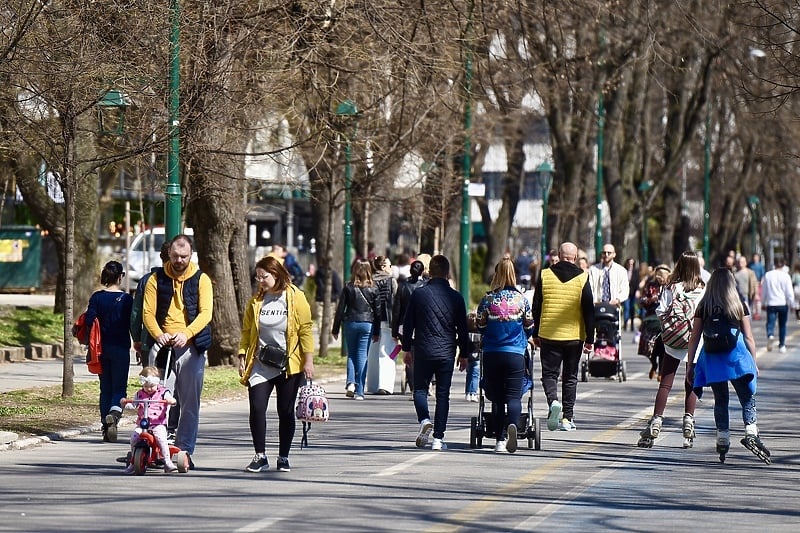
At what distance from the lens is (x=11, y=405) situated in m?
16.6

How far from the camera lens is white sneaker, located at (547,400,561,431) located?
14.8 meters

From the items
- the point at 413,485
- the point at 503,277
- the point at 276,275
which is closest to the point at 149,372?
the point at 276,275

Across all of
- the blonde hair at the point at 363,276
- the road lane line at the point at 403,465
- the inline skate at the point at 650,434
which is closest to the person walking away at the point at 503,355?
the road lane line at the point at 403,465

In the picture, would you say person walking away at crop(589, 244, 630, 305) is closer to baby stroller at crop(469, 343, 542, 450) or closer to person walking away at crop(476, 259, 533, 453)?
baby stroller at crop(469, 343, 542, 450)

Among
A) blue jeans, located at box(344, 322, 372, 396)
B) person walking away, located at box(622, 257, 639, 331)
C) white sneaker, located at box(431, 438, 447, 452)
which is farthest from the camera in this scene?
person walking away, located at box(622, 257, 639, 331)

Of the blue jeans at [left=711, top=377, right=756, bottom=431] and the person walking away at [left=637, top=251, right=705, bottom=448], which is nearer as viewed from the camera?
the blue jeans at [left=711, top=377, right=756, bottom=431]

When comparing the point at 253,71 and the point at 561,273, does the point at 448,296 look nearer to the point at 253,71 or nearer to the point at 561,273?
A: the point at 561,273

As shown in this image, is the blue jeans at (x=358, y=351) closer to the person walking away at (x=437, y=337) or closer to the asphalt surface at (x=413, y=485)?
the asphalt surface at (x=413, y=485)

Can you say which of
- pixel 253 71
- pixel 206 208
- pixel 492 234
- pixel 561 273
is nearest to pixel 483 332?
pixel 561 273

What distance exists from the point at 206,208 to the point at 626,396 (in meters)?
6.61

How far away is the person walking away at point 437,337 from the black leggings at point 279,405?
72.3 inches

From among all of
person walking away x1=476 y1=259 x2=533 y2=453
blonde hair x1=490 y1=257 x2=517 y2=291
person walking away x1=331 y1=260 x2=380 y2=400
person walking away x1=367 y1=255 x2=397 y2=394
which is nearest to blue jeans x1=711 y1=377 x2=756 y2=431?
person walking away x1=476 y1=259 x2=533 y2=453

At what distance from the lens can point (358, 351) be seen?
765 inches

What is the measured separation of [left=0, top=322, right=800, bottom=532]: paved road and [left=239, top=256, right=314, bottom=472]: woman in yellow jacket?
374mm
